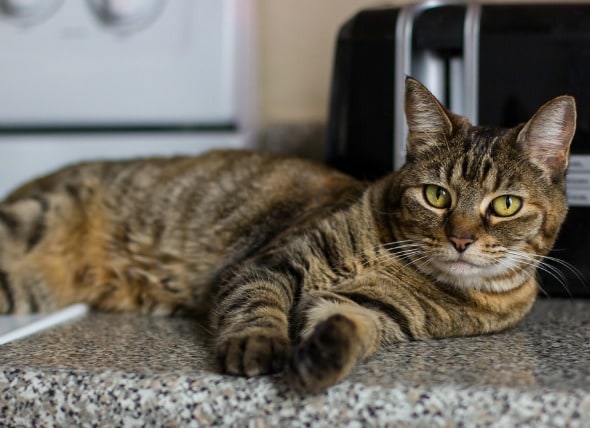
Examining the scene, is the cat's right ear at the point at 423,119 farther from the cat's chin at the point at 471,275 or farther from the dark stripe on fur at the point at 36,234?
the dark stripe on fur at the point at 36,234

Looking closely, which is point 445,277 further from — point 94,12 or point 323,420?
point 94,12

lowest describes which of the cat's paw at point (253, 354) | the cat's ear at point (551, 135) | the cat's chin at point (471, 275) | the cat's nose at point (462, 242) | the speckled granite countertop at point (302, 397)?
the speckled granite countertop at point (302, 397)

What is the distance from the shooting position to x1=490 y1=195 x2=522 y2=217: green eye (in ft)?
3.75

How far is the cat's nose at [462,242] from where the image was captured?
3.64 feet

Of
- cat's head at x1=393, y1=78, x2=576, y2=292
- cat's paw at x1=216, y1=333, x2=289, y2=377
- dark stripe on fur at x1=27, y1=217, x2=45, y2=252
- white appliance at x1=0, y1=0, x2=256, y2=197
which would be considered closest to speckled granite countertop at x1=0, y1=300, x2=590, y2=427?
cat's paw at x1=216, y1=333, x2=289, y2=377

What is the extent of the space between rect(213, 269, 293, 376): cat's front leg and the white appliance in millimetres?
650

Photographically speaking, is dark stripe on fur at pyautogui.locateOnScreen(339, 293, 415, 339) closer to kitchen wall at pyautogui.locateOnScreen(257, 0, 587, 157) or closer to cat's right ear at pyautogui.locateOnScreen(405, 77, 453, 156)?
cat's right ear at pyautogui.locateOnScreen(405, 77, 453, 156)

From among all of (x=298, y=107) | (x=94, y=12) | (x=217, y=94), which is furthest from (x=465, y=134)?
(x=94, y=12)

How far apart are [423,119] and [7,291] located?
0.91 metres

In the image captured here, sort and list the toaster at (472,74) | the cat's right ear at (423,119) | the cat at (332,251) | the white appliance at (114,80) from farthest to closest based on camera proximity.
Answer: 1. the white appliance at (114,80)
2. the toaster at (472,74)
3. the cat's right ear at (423,119)
4. the cat at (332,251)

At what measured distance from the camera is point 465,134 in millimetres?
1226

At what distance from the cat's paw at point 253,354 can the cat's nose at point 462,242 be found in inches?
12.5

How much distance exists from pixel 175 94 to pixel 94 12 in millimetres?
286

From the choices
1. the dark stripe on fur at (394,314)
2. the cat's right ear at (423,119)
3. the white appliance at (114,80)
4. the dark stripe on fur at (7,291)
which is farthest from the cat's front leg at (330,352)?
the white appliance at (114,80)
